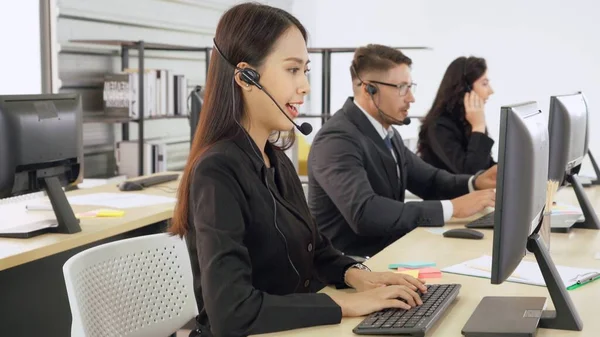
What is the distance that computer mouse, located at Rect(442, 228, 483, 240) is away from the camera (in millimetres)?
2438

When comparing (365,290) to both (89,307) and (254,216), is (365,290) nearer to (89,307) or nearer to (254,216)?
(254,216)

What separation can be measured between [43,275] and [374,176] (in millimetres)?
1180

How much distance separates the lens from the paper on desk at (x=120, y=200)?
3.16 m

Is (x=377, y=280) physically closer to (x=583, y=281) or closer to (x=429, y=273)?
(x=429, y=273)

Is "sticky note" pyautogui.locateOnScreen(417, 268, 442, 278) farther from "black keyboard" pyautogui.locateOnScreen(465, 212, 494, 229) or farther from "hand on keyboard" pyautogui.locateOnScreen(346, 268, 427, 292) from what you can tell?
"black keyboard" pyautogui.locateOnScreen(465, 212, 494, 229)

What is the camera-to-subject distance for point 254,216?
1625 millimetres

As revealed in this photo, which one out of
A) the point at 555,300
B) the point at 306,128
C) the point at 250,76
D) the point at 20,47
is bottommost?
the point at 555,300

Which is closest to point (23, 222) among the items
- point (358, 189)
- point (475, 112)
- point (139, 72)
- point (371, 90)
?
point (358, 189)

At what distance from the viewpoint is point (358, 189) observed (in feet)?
8.70

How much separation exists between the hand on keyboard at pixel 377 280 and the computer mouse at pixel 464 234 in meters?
0.70

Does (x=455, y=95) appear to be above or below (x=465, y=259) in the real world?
above

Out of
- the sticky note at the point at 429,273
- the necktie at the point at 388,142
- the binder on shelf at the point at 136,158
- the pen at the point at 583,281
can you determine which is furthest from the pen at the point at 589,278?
the binder on shelf at the point at 136,158

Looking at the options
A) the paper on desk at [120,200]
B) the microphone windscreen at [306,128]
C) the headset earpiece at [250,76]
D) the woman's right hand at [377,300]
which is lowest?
the paper on desk at [120,200]

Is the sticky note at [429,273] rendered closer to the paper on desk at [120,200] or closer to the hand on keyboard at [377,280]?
the hand on keyboard at [377,280]
